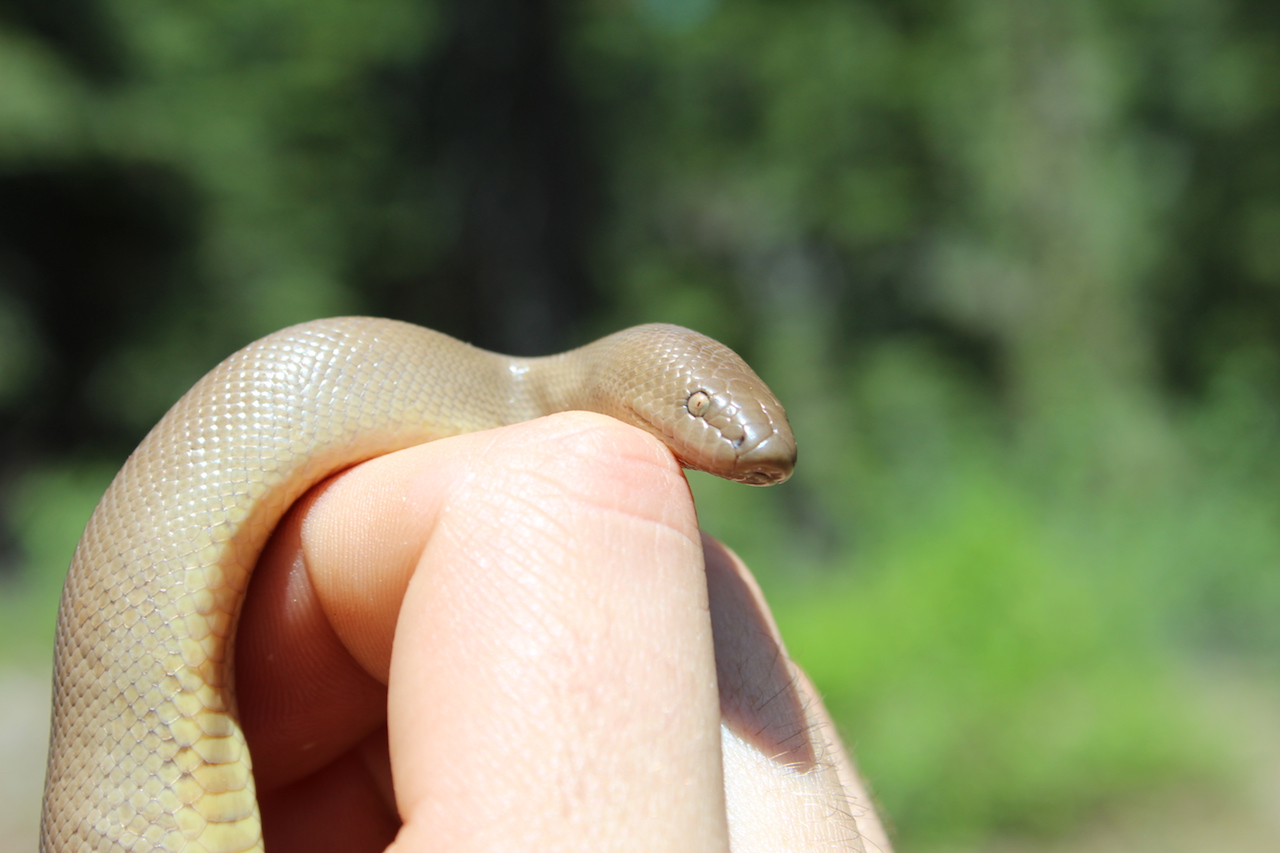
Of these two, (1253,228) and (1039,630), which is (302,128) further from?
(1253,228)

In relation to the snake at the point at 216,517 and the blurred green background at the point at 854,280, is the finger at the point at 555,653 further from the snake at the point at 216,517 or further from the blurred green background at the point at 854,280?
the blurred green background at the point at 854,280

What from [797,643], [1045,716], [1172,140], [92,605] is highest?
[1172,140]

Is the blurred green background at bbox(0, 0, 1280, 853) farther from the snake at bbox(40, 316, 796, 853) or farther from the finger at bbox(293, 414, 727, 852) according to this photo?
the finger at bbox(293, 414, 727, 852)

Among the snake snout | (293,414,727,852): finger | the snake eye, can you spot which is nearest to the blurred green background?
the snake snout

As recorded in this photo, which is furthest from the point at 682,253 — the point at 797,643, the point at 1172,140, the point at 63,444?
the point at 797,643

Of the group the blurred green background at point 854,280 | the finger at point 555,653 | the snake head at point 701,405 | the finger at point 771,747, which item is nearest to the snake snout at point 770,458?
the snake head at point 701,405

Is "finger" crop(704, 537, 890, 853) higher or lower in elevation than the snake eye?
lower

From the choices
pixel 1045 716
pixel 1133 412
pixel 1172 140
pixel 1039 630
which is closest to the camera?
pixel 1045 716

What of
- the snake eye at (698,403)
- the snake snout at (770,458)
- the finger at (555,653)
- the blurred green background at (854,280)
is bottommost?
the finger at (555,653)
